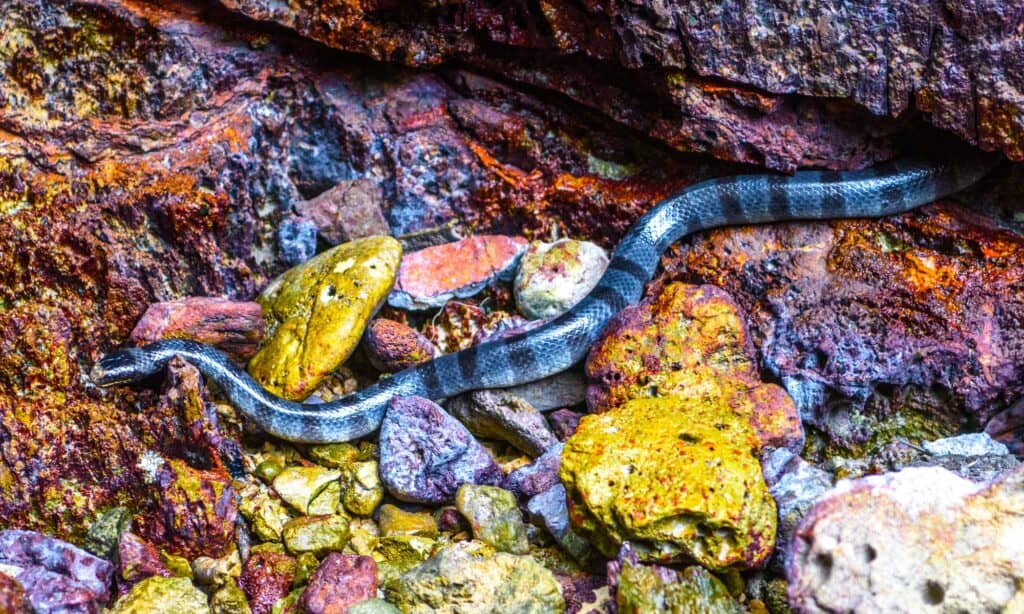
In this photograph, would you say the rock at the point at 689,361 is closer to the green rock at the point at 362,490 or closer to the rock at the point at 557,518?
the rock at the point at 557,518

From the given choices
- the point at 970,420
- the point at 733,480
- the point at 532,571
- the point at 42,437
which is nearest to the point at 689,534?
the point at 733,480

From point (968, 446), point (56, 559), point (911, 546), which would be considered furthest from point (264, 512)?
point (968, 446)

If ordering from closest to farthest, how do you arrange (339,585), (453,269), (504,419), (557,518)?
(339,585), (557,518), (504,419), (453,269)

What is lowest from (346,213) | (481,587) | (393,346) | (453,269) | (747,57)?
(481,587)

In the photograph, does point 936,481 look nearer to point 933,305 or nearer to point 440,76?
point 933,305

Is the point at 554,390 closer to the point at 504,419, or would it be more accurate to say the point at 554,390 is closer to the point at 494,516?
the point at 504,419

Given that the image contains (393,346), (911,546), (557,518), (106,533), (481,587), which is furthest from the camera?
(393,346)

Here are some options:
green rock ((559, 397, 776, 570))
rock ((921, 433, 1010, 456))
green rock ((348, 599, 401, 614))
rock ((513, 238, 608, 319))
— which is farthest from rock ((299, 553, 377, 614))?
rock ((921, 433, 1010, 456))

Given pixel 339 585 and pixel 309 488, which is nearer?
pixel 339 585
